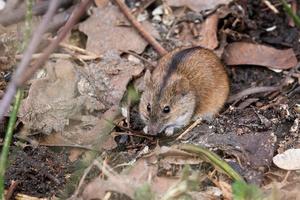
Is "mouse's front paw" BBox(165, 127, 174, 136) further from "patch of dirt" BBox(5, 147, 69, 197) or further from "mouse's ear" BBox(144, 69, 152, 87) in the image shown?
"patch of dirt" BBox(5, 147, 69, 197)

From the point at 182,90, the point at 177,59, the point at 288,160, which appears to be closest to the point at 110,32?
the point at 177,59

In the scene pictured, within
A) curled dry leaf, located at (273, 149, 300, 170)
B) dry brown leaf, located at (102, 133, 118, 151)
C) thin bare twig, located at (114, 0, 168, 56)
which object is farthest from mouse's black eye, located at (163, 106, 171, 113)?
curled dry leaf, located at (273, 149, 300, 170)

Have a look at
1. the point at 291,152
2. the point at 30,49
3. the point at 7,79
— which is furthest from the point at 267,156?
the point at 30,49

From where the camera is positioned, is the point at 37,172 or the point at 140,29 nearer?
the point at 37,172

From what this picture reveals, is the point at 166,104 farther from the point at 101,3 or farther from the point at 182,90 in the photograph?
the point at 101,3

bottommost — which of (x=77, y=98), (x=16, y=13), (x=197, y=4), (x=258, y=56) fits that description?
(x=258, y=56)

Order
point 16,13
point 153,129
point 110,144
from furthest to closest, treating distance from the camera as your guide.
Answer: point 16,13
point 153,129
point 110,144

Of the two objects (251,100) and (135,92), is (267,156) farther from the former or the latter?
(135,92)
